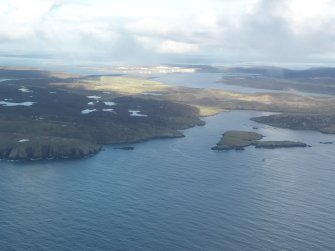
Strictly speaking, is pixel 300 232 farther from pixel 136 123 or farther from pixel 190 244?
pixel 136 123

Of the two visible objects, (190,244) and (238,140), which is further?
(238,140)

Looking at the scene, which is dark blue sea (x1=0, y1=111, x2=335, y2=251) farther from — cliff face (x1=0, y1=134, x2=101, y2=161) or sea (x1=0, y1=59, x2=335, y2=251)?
cliff face (x1=0, y1=134, x2=101, y2=161)

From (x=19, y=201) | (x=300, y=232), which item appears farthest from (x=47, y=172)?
(x=300, y=232)

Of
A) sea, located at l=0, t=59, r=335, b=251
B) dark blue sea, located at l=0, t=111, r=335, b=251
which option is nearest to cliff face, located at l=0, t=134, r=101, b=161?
sea, located at l=0, t=59, r=335, b=251

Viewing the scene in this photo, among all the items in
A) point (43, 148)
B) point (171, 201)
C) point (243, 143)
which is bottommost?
point (171, 201)

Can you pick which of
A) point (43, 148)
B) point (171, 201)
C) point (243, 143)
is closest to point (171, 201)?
point (171, 201)

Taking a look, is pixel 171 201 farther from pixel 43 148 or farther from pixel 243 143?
pixel 243 143
